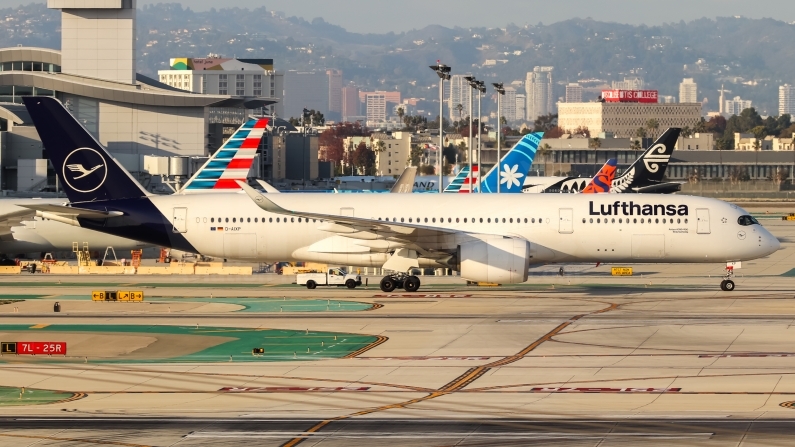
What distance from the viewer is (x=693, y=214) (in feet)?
169

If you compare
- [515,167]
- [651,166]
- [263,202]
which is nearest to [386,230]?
[263,202]

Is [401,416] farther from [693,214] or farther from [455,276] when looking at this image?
[455,276]

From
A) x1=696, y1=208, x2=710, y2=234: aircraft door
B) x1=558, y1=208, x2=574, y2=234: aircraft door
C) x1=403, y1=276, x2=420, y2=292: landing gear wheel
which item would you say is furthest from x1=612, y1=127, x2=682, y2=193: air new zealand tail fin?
x1=403, y1=276, x2=420, y2=292: landing gear wheel

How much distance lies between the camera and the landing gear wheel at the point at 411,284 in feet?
169

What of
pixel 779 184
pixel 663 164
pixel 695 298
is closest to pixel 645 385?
pixel 695 298

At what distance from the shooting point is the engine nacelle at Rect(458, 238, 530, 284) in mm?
48781

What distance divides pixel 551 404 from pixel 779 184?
16791 centimetres

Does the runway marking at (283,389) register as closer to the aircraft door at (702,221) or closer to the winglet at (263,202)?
the winglet at (263,202)

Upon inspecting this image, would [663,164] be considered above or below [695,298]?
above

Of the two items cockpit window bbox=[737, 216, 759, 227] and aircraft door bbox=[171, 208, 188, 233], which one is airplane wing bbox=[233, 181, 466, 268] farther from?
cockpit window bbox=[737, 216, 759, 227]

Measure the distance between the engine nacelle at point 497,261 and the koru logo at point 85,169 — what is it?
17169mm

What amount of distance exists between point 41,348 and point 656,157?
60.5 metres

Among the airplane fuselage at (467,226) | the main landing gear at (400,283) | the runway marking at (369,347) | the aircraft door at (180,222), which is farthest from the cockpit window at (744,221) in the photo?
the aircraft door at (180,222)

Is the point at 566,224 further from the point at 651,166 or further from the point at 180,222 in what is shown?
the point at 651,166
